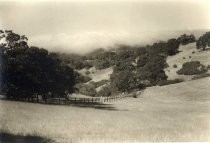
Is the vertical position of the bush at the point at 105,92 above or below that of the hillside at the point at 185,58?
below

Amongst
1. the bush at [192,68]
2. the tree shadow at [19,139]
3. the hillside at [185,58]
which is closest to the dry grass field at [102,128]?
the tree shadow at [19,139]

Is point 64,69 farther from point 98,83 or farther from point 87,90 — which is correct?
point 98,83

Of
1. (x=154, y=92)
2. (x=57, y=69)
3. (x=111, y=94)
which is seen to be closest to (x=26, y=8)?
(x=57, y=69)

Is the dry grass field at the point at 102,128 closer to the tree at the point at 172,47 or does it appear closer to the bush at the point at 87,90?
the bush at the point at 87,90

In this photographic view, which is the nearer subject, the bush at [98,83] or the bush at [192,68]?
the bush at [192,68]

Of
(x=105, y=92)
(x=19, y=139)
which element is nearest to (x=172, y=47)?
(x=105, y=92)

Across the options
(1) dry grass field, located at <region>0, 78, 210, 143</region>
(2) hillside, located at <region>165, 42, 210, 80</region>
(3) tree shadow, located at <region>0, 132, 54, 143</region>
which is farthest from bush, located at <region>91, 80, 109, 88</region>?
(3) tree shadow, located at <region>0, 132, 54, 143</region>
